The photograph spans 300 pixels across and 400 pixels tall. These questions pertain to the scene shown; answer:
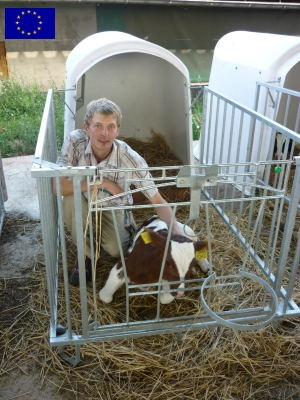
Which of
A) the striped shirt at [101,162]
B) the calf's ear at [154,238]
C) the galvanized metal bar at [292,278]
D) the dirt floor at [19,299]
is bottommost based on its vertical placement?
the dirt floor at [19,299]

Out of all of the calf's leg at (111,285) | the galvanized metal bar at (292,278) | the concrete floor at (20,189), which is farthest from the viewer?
the concrete floor at (20,189)

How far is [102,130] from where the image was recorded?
8.70 ft

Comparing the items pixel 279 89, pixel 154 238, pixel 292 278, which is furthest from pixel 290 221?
pixel 279 89

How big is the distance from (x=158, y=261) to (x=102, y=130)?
36.2 inches

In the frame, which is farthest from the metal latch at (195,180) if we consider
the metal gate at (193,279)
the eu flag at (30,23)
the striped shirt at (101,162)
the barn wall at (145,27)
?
the eu flag at (30,23)

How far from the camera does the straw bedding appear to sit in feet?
7.18

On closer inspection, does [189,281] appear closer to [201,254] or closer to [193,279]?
[193,279]

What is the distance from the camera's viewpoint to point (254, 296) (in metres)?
2.89

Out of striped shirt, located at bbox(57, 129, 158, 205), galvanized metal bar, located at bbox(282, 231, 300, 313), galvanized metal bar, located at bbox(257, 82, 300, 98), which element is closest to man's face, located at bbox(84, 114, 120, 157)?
striped shirt, located at bbox(57, 129, 158, 205)

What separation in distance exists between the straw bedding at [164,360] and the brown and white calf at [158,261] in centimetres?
17

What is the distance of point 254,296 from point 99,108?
169 centimetres

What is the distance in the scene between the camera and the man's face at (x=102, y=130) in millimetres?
2633

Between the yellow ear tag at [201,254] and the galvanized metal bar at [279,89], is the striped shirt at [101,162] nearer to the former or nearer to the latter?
the yellow ear tag at [201,254]

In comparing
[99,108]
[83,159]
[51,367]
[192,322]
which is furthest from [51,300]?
[99,108]
